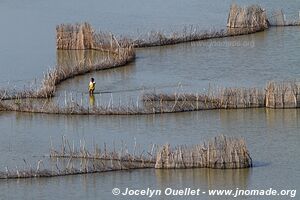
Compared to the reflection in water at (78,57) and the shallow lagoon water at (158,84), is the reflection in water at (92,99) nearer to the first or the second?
the shallow lagoon water at (158,84)

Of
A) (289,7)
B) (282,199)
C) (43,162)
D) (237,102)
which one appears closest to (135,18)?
(289,7)

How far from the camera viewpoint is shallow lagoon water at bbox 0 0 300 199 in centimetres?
2370

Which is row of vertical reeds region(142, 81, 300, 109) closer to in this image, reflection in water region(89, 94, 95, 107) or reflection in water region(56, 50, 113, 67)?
reflection in water region(89, 94, 95, 107)

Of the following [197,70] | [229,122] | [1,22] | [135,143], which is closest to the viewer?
[135,143]

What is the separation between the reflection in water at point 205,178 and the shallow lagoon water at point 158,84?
20 mm

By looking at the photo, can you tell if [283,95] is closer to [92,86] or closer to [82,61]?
[92,86]

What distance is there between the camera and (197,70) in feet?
112

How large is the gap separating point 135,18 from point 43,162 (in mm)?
19320

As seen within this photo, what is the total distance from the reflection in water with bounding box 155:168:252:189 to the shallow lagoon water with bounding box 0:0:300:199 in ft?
0.06

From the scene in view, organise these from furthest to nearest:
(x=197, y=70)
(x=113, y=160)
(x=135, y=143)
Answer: (x=197, y=70) → (x=135, y=143) → (x=113, y=160)

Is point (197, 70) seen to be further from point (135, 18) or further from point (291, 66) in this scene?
point (135, 18)

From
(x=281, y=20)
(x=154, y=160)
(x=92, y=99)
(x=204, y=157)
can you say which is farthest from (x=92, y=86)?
(x=281, y=20)

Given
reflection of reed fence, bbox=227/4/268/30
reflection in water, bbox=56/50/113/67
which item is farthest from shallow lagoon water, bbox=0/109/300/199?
reflection of reed fence, bbox=227/4/268/30

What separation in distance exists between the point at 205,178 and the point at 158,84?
8780 millimetres
